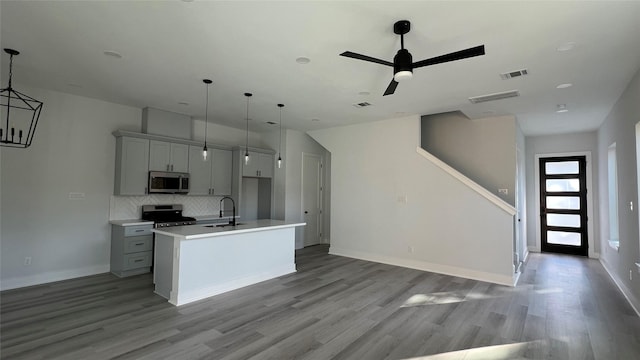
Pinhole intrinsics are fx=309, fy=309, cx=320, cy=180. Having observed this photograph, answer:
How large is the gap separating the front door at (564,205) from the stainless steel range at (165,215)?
8300 mm

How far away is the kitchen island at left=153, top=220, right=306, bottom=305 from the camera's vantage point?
156 inches

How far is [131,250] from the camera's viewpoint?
5141 millimetres

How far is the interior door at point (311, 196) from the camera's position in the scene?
7.93m

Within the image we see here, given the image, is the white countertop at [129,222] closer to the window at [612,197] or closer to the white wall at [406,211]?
the white wall at [406,211]

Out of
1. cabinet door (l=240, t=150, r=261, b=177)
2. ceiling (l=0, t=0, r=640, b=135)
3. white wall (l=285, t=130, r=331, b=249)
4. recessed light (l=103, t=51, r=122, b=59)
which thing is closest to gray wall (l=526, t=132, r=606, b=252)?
ceiling (l=0, t=0, r=640, b=135)

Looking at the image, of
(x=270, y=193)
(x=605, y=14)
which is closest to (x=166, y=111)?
(x=270, y=193)

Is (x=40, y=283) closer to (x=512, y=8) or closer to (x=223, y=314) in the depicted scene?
(x=223, y=314)

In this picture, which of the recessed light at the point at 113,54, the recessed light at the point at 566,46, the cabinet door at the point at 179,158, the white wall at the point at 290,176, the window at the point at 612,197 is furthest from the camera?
the white wall at the point at 290,176

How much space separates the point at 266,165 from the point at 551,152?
705 cm

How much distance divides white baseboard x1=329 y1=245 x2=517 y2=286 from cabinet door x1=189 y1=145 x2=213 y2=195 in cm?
314

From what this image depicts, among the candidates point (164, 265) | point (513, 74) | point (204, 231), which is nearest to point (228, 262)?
point (204, 231)

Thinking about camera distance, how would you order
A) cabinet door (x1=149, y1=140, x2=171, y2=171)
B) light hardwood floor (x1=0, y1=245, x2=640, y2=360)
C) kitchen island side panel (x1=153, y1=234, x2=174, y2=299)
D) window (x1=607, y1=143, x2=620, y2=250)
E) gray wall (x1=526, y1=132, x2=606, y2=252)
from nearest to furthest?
light hardwood floor (x1=0, y1=245, x2=640, y2=360) → kitchen island side panel (x1=153, y1=234, x2=174, y2=299) → window (x1=607, y1=143, x2=620, y2=250) → cabinet door (x1=149, y1=140, x2=171, y2=171) → gray wall (x1=526, y1=132, x2=606, y2=252)

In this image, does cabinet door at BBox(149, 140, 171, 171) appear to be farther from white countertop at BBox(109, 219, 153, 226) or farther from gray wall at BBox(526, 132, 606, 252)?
gray wall at BBox(526, 132, 606, 252)

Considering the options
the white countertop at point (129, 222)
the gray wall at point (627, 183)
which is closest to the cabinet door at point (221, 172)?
the white countertop at point (129, 222)
